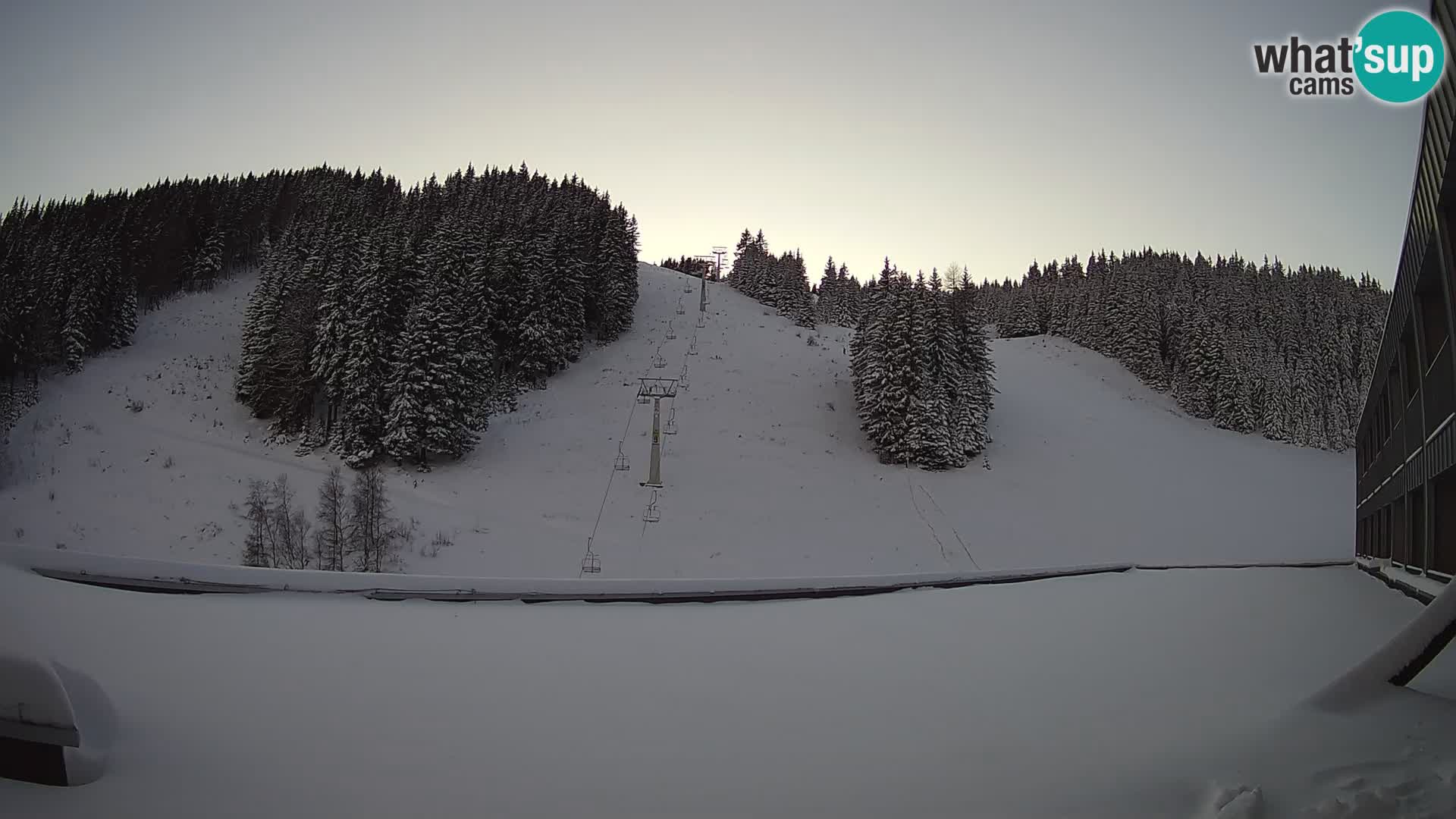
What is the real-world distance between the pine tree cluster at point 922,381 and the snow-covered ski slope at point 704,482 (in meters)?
1.59

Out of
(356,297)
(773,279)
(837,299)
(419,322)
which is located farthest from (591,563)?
(837,299)

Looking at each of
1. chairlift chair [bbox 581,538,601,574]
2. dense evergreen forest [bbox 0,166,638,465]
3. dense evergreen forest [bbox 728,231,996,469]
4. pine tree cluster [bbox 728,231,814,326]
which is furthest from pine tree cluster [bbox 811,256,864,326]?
chairlift chair [bbox 581,538,601,574]

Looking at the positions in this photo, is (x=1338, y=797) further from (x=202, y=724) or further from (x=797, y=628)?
(x=202, y=724)

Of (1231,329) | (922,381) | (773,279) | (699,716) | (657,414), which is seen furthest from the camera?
(773,279)

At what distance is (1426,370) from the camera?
10.5 m

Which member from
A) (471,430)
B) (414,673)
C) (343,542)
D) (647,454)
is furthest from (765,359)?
(414,673)

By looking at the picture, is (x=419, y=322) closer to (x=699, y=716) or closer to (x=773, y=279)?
(x=699, y=716)

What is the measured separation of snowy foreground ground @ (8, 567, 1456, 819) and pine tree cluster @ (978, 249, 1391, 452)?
54212 millimetres

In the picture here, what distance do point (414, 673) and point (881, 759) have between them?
141 inches

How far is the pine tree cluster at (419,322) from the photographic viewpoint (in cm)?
3691

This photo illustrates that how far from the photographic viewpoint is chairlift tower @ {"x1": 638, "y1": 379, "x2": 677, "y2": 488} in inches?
1407

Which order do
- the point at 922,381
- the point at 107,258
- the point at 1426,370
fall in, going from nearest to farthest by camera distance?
the point at 1426,370 < the point at 922,381 < the point at 107,258

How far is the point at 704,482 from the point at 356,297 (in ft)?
79.0

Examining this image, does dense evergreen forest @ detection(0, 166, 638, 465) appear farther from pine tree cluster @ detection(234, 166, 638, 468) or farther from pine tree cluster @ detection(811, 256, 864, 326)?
pine tree cluster @ detection(811, 256, 864, 326)
